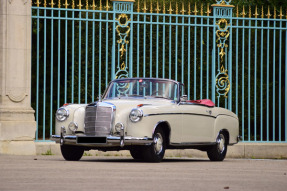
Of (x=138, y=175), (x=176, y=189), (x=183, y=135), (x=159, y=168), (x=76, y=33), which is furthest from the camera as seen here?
(x=76, y=33)

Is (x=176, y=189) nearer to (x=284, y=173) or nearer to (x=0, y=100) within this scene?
(x=284, y=173)

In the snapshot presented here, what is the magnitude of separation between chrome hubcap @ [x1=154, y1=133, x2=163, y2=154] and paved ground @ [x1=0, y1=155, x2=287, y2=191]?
863 mm

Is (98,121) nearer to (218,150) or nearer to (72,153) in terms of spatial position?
(72,153)

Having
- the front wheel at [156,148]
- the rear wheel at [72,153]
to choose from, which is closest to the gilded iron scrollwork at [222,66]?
the front wheel at [156,148]

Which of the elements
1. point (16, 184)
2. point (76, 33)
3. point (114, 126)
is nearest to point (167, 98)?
point (114, 126)

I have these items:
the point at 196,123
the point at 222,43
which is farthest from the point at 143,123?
the point at 222,43

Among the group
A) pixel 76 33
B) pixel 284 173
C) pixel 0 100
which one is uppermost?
pixel 76 33

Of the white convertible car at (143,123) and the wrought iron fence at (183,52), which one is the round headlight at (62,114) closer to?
the white convertible car at (143,123)

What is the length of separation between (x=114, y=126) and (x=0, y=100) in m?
3.67

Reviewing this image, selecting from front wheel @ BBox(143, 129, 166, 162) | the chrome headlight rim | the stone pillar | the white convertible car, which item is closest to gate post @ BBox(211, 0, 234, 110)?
the white convertible car

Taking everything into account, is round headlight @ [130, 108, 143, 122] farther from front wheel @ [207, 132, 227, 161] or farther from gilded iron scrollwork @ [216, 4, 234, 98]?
gilded iron scrollwork @ [216, 4, 234, 98]

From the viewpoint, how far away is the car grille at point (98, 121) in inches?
497

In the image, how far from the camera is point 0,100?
606 inches

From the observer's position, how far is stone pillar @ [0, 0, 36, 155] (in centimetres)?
1521
